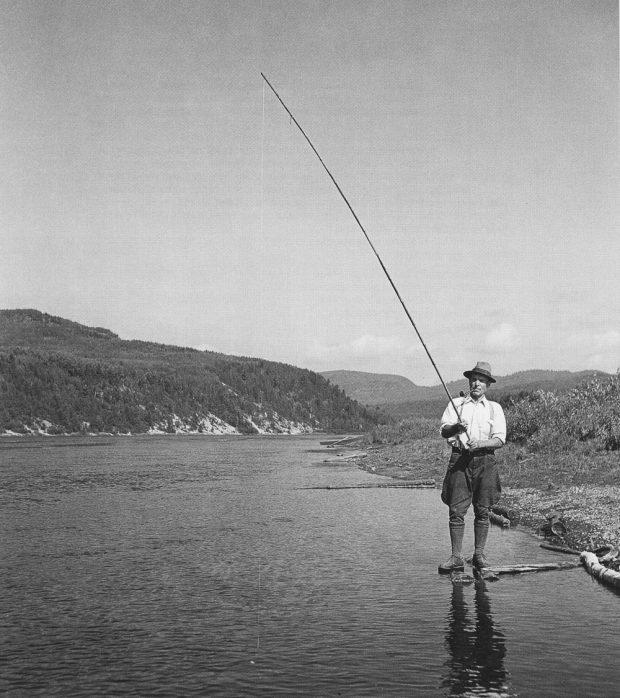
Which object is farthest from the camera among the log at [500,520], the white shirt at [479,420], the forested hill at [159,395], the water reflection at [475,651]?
the forested hill at [159,395]

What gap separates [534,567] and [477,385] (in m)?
2.63

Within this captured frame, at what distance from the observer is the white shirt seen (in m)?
10.3

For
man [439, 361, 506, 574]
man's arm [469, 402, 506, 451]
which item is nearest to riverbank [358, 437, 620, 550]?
man [439, 361, 506, 574]

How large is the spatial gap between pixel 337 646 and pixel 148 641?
1797 millimetres

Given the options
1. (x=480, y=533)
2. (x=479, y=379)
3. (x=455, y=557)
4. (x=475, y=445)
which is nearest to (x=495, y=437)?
(x=475, y=445)

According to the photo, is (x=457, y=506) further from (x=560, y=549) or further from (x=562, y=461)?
(x=562, y=461)

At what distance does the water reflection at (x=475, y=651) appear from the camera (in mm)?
6234

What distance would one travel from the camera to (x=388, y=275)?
39.7 feet

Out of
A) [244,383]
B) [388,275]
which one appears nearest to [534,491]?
[388,275]

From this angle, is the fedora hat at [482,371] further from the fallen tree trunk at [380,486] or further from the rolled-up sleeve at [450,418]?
the fallen tree trunk at [380,486]

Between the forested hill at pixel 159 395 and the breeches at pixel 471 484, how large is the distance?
8749 cm

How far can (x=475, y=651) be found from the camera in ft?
23.5

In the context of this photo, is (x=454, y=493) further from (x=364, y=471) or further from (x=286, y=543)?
(x=364, y=471)

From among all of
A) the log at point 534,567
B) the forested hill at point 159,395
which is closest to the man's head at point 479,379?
the log at point 534,567
